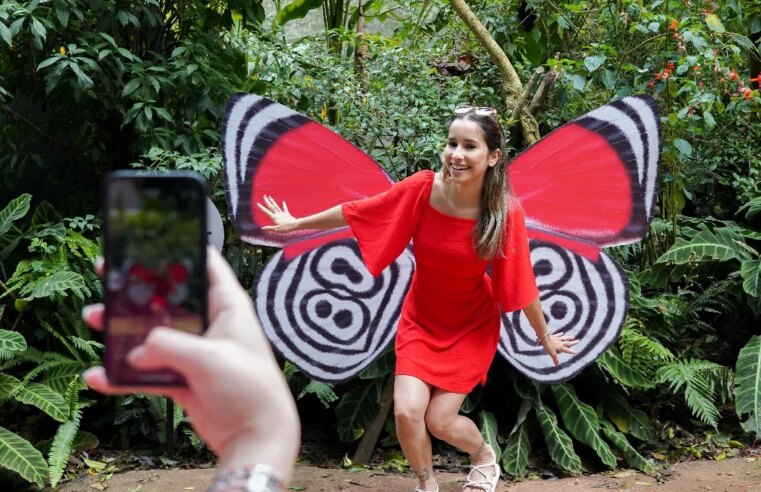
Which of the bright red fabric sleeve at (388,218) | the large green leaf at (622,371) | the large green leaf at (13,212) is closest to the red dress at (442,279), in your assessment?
the bright red fabric sleeve at (388,218)

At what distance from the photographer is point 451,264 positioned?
13.8ft

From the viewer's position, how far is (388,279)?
521cm

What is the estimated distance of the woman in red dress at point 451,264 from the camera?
4.16 m

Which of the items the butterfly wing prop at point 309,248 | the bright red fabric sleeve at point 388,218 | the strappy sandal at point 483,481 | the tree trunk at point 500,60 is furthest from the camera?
the tree trunk at point 500,60

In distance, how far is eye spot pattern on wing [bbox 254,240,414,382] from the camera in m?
5.18

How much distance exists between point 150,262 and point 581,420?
15.9 feet

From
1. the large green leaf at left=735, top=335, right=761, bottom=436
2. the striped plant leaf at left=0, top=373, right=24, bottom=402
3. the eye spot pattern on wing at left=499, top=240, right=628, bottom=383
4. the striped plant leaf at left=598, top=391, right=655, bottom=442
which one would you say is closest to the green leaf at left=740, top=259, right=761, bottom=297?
the large green leaf at left=735, top=335, right=761, bottom=436

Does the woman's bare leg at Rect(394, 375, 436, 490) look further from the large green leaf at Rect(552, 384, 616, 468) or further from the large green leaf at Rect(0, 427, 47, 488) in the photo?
the large green leaf at Rect(0, 427, 47, 488)

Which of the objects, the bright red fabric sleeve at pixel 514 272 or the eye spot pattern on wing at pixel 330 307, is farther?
the eye spot pattern on wing at pixel 330 307

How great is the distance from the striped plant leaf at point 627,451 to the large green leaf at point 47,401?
295 centimetres

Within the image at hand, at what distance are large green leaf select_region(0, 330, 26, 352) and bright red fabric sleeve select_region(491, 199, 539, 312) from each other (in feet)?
8.20

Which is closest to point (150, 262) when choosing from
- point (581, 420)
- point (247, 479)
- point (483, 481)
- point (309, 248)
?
point (247, 479)

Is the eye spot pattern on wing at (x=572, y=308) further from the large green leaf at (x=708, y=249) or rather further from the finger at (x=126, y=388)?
the finger at (x=126, y=388)

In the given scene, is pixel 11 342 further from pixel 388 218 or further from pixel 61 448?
pixel 388 218
